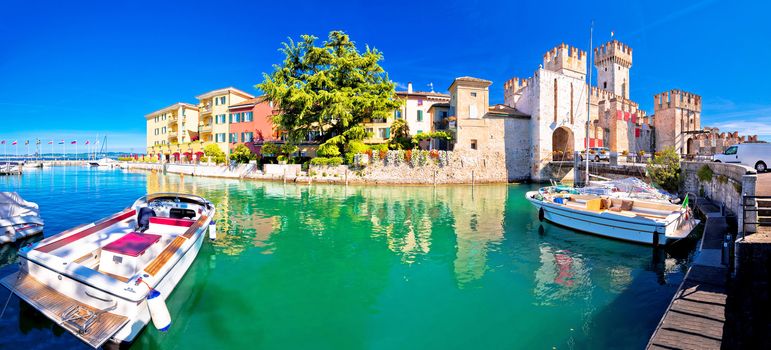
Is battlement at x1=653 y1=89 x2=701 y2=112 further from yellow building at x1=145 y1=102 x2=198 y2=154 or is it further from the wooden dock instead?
yellow building at x1=145 y1=102 x2=198 y2=154

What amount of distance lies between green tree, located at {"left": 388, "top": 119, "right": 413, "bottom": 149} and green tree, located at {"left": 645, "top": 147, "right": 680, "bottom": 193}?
25.7m

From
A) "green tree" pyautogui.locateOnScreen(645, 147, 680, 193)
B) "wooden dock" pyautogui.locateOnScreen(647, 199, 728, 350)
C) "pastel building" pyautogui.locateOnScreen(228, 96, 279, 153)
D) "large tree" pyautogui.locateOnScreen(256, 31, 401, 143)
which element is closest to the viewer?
"wooden dock" pyautogui.locateOnScreen(647, 199, 728, 350)

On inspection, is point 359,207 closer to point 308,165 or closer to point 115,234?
point 115,234

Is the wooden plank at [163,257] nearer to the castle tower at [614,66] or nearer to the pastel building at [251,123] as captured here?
the pastel building at [251,123]

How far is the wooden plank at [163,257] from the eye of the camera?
24.4ft

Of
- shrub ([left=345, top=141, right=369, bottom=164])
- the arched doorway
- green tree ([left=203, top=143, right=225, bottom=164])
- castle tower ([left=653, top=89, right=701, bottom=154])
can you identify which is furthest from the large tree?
castle tower ([left=653, top=89, right=701, bottom=154])

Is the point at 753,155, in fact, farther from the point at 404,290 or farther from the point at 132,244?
the point at 132,244

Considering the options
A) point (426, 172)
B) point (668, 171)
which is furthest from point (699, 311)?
point (426, 172)

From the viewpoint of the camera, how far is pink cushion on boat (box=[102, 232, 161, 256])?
26.5 feet

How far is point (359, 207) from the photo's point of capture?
2420cm

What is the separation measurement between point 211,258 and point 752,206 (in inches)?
598

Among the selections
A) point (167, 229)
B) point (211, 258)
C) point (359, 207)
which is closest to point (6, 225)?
point (167, 229)

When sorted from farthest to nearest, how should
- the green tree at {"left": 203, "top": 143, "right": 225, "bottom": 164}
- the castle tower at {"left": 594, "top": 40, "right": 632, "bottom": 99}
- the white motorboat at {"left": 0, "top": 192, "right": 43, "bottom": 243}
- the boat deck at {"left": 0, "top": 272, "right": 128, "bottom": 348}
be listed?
1. the castle tower at {"left": 594, "top": 40, "right": 632, "bottom": 99}
2. the green tree at {"left": 203, "top": 143, "right": 225, "bottom": 164}
3. the white motorboat at {"left": 0, "top": 192, "right": 43, "bottom": 243}
4. the boat deck at {"left": 0, "top": 272, "right": 128, "bottom": 348}

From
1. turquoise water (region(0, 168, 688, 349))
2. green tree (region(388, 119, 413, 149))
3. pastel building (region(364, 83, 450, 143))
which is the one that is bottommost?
turquoise water (region(0, 168, 688, 349))
